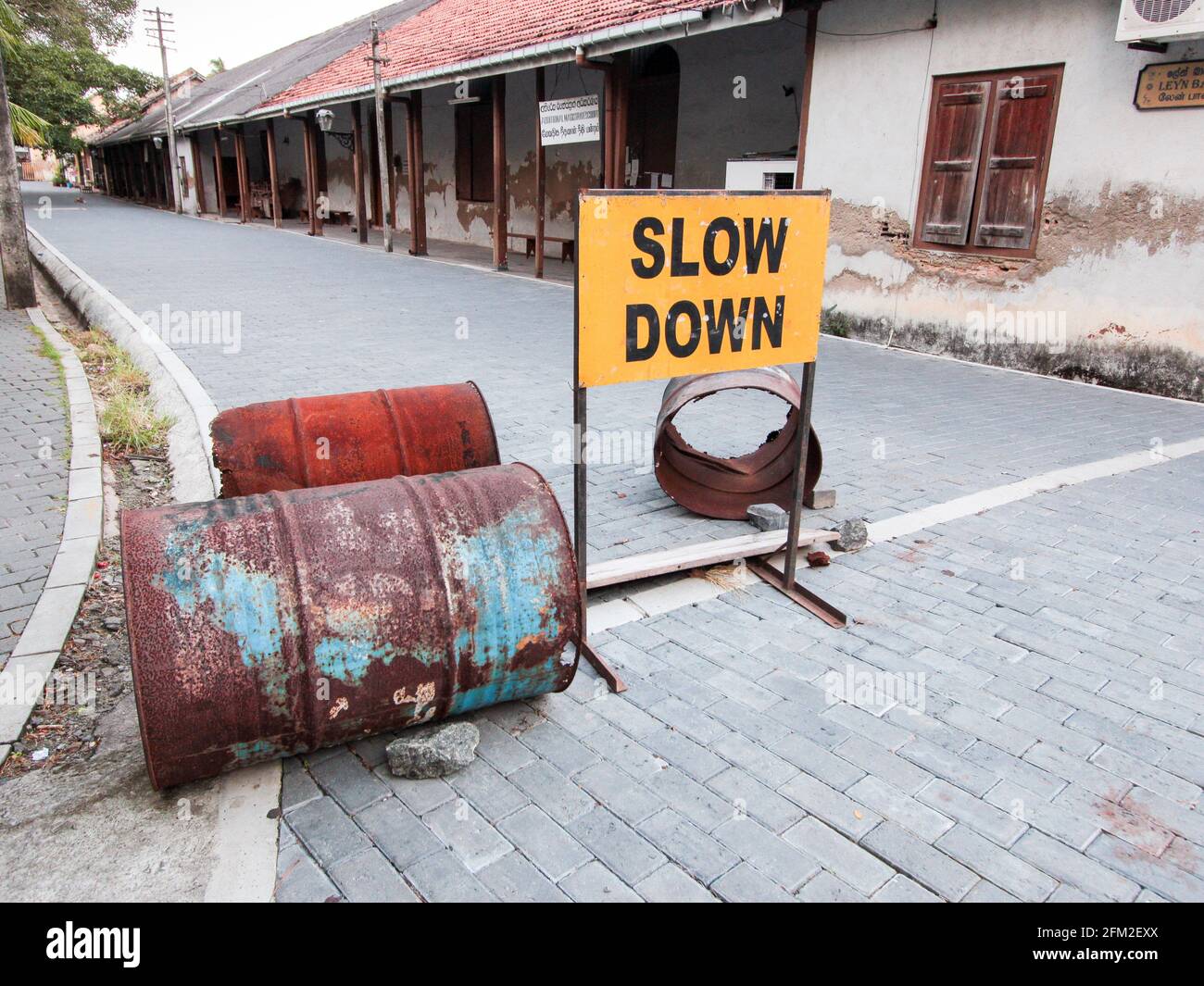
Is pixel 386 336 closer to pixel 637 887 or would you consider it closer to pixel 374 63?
pixel 637 887

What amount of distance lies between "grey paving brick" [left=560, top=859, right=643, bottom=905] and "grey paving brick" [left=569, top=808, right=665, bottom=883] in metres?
0.03

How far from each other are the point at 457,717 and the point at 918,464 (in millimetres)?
3912

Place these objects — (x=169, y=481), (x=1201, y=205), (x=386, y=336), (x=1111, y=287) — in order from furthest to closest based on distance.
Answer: (x=386, y=336)
(x=1111, y=287)
(x=1201, y=205)
(x=169, y=481)

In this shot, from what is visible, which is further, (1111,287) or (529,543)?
(1111,287)

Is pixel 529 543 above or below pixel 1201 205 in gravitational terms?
below

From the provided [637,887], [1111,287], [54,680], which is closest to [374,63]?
[1111,287]

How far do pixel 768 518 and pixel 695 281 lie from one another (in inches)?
64.4

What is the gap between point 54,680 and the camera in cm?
323

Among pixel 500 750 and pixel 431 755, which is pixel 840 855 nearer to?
pixel 500 750

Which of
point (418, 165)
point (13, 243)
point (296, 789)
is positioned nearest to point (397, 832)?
point (296, 789)

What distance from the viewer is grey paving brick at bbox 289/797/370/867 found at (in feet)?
7.78

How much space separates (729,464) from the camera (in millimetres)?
5281

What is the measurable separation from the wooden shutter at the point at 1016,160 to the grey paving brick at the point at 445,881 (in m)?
8.51

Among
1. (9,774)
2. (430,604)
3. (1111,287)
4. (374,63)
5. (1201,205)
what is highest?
(374,63)
